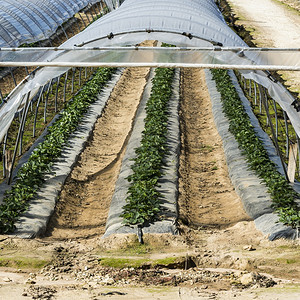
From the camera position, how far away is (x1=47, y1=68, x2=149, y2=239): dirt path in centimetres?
933

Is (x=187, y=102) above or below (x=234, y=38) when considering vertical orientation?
below

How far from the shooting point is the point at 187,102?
55.2 feet

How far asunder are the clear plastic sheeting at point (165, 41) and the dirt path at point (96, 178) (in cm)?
196

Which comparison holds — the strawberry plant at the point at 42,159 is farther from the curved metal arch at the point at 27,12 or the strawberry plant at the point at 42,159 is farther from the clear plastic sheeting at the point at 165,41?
the curved metal arch at the point at 27,12

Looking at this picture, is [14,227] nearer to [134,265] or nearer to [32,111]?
[134,265]

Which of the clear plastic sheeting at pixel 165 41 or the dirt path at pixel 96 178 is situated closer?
the clear plastic sheeting at pixel 165 41

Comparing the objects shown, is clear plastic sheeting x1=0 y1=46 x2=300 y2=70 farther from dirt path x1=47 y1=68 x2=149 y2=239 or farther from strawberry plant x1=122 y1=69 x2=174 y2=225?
dirt path x1=47 y1=68 x2=149 y2=239

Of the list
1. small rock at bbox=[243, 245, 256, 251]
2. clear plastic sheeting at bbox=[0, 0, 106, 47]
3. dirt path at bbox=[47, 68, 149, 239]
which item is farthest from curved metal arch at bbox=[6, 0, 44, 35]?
small rock at bbox=[243, 245, 256, 251]


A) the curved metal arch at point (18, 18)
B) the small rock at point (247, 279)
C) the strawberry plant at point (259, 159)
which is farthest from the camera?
the curved metal arch at point (18, 18)

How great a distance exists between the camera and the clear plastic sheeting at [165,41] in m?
8.99

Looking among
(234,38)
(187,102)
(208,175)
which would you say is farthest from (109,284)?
(187,102)

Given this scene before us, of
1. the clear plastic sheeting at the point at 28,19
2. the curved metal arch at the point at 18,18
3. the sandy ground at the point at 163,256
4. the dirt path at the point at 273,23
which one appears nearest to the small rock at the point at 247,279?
the sandy ground at the point at 163,256

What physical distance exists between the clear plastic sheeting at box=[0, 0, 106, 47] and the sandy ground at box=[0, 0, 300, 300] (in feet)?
31.3

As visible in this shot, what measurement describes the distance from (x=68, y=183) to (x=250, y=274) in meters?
5.02
